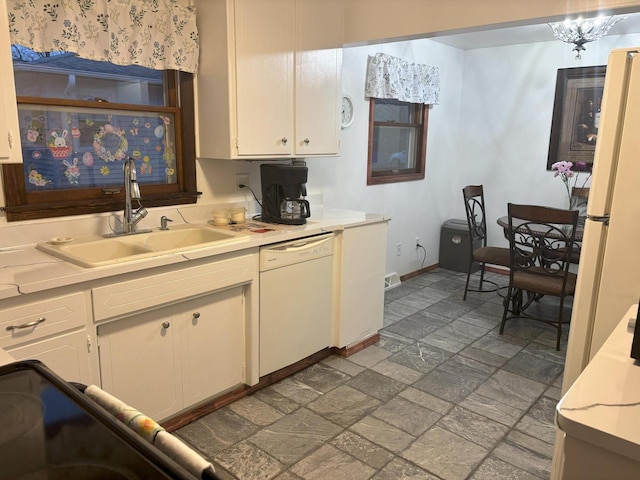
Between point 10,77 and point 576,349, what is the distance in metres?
2.39

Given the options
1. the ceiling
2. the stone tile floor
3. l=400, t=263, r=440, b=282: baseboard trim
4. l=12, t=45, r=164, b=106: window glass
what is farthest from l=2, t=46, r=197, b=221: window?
l=400, t=263, r=440, b=282: baseboard trim

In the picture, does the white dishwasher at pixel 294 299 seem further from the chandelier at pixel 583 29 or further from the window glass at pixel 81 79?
the chandelier at pixel 583 29

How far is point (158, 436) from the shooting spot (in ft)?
2.84

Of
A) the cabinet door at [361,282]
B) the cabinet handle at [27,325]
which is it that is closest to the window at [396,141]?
the cabinet door at [361,282]

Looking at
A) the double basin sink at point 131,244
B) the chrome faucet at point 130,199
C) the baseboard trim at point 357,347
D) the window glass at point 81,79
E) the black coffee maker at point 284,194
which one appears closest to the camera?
the double basin sink at point 131,244

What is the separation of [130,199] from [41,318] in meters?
0.83

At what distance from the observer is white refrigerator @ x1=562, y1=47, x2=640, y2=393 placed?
169cm

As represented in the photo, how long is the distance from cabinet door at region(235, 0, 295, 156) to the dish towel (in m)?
1.95

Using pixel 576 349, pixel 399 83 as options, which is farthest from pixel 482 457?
pixel 399 83

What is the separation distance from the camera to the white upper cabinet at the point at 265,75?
265 centimetres

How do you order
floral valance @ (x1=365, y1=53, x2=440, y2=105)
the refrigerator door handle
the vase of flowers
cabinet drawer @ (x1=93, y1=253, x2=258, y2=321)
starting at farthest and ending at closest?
the vase of flowers
floral valance @ (x1=365, y1=53, x2=440, y2=105)
cabinet drawer @ (x1=93, y1=253, x2=258, y2=321)
the refrigerator door handle

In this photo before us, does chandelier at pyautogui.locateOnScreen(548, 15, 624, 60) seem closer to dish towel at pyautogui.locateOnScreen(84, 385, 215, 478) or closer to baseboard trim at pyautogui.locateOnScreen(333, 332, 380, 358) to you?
baseboard trim at pyautogui.locateOnScreen(333, 332, 380, 358)

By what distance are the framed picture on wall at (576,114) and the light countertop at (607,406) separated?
153 inches

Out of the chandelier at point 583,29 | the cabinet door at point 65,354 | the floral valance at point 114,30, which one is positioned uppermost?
the chandelier at point 583,29
